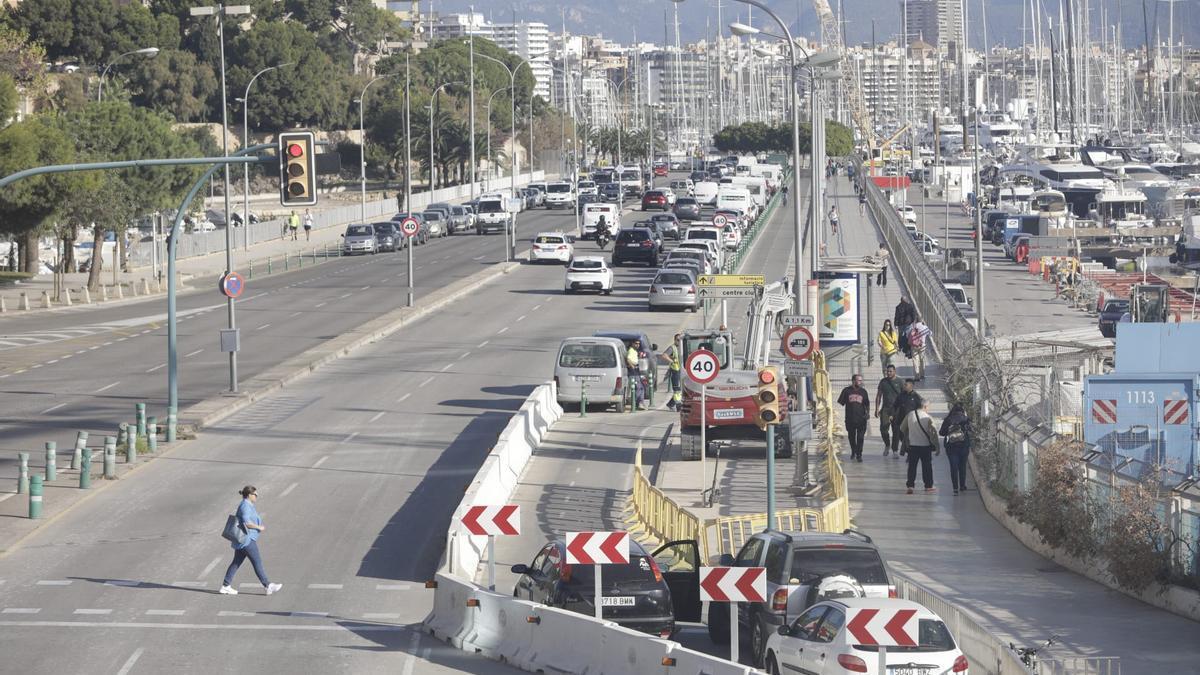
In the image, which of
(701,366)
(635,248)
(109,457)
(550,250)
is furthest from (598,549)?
(550,250)

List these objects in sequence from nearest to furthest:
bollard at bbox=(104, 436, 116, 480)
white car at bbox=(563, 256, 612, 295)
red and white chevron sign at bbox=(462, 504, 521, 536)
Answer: red and white chevron sign at bbox=(462, 504, 521, 536)
bollard at bbox=(104, 436, 116, 480)
white car at bbox=(563, 256, 612, 295)

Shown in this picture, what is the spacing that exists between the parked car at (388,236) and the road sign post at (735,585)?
68702 mm

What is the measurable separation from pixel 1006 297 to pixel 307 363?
40.9 meters

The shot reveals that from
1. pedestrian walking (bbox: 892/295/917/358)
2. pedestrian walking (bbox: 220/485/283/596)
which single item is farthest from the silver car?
pedestrian walking (bbox: 220/485/283/596)

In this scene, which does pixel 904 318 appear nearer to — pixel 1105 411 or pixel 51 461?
pixel 1105 411

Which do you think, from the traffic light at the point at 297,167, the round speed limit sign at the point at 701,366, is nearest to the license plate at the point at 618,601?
the round speed limit sign at the point at 701,366

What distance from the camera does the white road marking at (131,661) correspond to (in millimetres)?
17109

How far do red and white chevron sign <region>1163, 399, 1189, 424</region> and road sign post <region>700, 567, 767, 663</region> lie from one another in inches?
583

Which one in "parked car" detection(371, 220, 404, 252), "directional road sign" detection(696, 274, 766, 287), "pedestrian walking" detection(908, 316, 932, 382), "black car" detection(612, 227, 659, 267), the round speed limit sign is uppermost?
"parked car" detection(371, 220, 404, 252)

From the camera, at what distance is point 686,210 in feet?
316

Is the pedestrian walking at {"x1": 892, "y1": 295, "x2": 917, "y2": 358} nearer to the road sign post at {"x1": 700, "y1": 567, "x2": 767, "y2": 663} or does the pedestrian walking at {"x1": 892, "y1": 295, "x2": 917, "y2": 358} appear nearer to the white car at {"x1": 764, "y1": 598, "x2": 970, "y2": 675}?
the road sign post at {"x1": 700, "y1": 567, "x2": 767, "y2": 663}

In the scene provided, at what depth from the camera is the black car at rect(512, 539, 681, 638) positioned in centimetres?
1794

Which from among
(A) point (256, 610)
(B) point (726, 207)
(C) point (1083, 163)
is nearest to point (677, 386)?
(A) point (256, 610)

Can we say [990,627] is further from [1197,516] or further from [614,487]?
[614,487]
